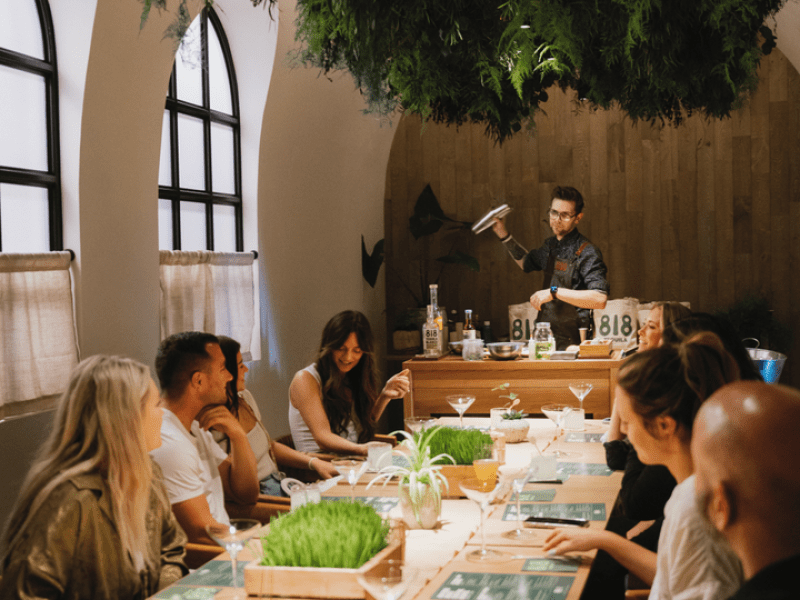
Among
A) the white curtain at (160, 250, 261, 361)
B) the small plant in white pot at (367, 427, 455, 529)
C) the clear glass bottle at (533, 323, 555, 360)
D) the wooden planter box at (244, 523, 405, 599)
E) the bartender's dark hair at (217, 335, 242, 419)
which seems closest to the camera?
the wooden planter box at (244, 523, 405, 599)

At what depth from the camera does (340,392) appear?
3.96 m

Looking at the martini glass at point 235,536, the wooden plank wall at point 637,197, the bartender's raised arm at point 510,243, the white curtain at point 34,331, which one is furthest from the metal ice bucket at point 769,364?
the martini glass at point 235,536

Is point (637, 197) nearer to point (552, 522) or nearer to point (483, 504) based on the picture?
point (552, 522)

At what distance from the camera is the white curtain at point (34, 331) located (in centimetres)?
344

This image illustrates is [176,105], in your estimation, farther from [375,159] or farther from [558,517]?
[558,517]

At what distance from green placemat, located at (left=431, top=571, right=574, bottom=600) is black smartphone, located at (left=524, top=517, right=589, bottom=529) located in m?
0.36

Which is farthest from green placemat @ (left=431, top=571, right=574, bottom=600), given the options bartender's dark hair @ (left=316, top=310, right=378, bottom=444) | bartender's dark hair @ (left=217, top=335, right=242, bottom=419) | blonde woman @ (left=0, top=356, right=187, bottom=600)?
bartender's dark hair @ (left=316, top=310, right=378, bottom=444)

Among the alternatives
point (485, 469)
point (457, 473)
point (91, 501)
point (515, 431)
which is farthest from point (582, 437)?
point (91, 501)

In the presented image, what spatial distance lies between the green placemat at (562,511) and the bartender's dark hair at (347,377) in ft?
4.82

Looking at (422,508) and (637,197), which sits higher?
(637,197)

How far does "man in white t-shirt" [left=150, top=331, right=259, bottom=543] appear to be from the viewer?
2537 mm

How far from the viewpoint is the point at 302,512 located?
1908 millimetres

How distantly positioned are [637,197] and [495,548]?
549cm

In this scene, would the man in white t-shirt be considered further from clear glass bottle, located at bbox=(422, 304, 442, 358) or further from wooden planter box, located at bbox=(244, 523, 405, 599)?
clear glass bottle, located at bbox=(422, 304, 442, 358)
